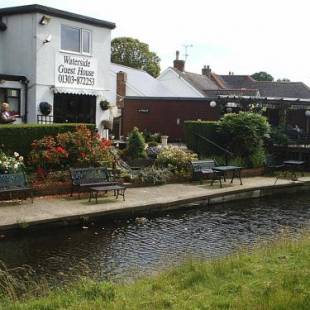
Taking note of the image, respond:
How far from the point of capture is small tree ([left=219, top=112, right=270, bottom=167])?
23266 mm

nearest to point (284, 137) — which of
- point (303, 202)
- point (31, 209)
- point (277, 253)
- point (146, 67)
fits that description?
point (303, 202)

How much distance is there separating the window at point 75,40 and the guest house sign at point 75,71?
13.2 inches

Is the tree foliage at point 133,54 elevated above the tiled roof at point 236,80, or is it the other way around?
the tree foliage at point 133,54

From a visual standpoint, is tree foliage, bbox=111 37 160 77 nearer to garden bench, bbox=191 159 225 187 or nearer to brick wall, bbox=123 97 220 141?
brick wall, bbox=123 97 220 141

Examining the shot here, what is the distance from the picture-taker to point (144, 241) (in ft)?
39.0

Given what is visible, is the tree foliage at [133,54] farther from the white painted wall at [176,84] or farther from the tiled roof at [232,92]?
the tiled roof at [232,92]

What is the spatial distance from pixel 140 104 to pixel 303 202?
18.2m

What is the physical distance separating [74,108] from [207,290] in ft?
57.9

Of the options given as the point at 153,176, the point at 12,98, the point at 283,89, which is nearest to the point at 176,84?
the point at 283,89

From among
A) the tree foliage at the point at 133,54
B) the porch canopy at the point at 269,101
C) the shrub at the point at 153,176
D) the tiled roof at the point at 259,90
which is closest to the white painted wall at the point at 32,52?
the shrub at the point at 153,176

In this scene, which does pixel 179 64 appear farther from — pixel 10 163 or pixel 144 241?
pixel 144 241

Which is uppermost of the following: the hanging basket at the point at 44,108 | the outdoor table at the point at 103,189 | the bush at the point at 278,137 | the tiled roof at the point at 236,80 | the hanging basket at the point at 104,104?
the tiled roof at the point at 236,80

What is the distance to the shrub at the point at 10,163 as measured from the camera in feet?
47.7

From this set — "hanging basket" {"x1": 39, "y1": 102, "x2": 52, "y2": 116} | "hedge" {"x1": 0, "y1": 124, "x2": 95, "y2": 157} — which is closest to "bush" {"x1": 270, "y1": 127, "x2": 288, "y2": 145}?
"hanging basket" {"x1": 39, "y1": 102, "x2": 52, "y2": 116}
